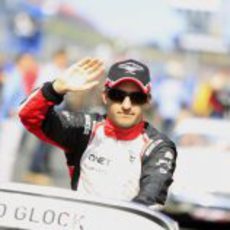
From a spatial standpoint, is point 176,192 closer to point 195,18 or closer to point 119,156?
point 119,156

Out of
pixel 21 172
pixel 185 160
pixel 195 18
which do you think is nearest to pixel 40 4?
pixel 21 172

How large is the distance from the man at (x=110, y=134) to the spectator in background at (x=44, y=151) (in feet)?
29.4

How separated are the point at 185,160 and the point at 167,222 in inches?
387

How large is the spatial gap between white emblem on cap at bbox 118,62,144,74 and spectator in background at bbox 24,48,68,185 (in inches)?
356

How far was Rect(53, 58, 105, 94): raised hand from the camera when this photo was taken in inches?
219

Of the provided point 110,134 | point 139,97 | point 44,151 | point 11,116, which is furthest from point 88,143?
point 44,151

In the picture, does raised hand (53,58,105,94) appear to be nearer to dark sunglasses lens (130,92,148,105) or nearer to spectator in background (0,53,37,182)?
dark sunglasses lens (130,92,148,105)

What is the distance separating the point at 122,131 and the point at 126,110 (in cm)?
14

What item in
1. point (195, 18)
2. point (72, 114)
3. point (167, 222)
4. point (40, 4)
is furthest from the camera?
point (195, 18)

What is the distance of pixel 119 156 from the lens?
18.4ft

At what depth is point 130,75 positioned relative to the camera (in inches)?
219

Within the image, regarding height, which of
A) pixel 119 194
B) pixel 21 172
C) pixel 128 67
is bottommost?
pixel 21 172

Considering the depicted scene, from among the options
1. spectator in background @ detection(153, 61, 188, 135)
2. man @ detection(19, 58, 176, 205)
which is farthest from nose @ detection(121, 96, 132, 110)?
spectator in background @ detection(153, 61, 188, 135)

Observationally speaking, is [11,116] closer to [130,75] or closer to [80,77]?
[80,77]
